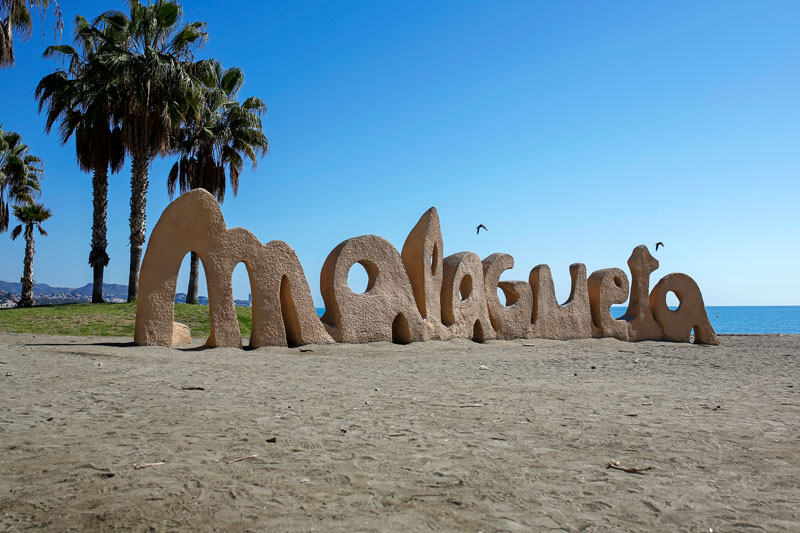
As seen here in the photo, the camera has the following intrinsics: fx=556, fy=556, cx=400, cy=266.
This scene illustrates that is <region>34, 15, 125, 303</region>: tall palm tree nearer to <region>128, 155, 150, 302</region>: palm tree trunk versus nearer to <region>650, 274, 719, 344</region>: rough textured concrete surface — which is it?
<region>128, 155, 150, 302</region>: palm tree trunk

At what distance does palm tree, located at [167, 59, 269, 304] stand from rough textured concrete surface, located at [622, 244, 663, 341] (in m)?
15.4

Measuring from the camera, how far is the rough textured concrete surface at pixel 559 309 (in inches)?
623

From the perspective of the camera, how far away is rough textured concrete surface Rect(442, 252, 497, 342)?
1428 cm

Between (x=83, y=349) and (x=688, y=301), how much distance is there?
16.9 metres

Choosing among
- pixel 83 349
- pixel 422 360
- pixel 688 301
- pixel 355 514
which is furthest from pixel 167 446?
pixel 688 301

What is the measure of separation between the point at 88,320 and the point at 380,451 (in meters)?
14.9

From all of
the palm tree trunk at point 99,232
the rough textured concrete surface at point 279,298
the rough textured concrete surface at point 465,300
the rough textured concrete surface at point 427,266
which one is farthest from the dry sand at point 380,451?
the palm tree trunk at point 99,232

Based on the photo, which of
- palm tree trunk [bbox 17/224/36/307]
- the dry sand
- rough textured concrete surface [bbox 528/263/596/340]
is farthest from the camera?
palm tree trunk [bbox 17/224/36/307]

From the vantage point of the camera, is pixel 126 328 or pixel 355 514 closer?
pixel 355 514

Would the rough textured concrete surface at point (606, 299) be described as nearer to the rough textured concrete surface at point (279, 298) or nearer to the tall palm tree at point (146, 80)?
the rough textured concrete surface at point (279, 298)

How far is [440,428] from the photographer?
4.90 meters

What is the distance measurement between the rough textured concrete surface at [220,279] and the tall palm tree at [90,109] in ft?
36.3

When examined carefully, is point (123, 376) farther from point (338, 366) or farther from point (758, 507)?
point (758, 507)

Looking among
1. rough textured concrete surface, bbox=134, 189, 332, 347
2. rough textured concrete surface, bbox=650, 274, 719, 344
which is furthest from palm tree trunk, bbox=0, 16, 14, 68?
rough textured concrete surface, bbox=650, 274, 719, 344
